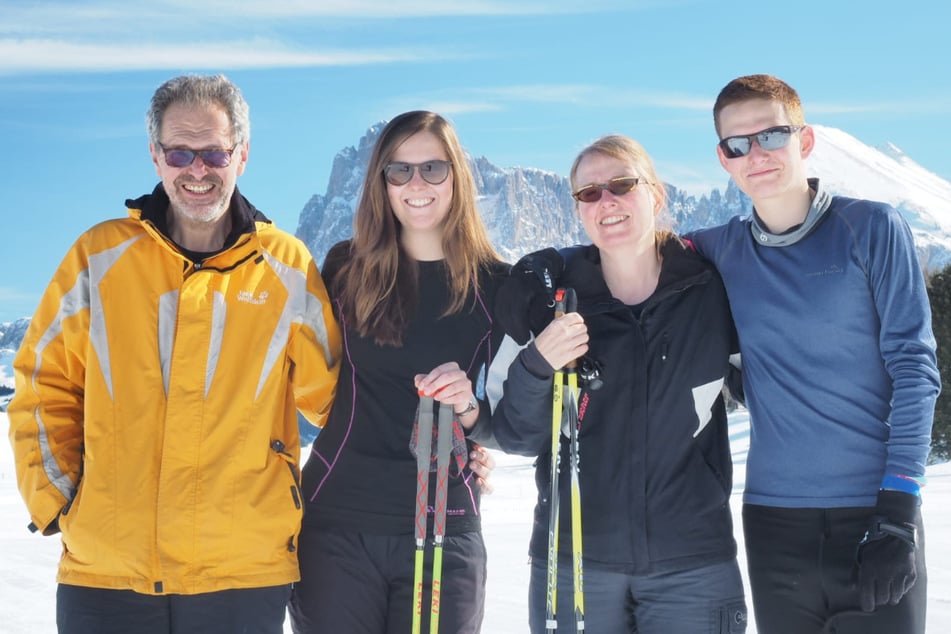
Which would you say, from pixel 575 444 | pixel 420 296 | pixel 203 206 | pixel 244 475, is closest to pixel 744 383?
pixel 575 444

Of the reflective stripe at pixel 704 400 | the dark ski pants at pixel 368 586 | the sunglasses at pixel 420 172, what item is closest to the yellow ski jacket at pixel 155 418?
the dark ski pants at pixel 368 586

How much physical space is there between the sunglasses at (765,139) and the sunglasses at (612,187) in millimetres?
394

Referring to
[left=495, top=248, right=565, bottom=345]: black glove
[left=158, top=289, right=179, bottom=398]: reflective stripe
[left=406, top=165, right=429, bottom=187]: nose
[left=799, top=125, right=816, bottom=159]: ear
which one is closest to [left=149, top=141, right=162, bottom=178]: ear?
[left=158, top=289, right=179, bottom=398]: reflective stripe

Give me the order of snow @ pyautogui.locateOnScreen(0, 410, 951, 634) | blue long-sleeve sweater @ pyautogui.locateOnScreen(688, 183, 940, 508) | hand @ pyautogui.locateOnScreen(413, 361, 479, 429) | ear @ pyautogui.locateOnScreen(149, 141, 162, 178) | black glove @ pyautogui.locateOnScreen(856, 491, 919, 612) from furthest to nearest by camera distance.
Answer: snow @ pyautogui.locateOnScreen(0, 410, 951, 634), ear @ pyautogui.locateOnScreen(149, 141, 162, 178), hand @ pyautogui.locateOnScreen(413, 361, 479, 429), blue long-sleeve sweater @ pyautogui.locateOnScreen(688, 183, 940, 508), black glove @ pyautogui.locateOnScreen(856, 491, 919, 612)

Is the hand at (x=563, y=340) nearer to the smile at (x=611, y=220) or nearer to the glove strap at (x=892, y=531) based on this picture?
the smile at (x=611, y=220)

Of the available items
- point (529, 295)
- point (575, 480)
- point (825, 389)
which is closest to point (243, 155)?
point (529, 295)

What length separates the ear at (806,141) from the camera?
3.64m

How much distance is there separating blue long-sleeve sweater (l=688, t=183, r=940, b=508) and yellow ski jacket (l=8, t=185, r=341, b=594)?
75.5 inches

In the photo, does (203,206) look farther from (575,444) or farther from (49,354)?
(575,444)

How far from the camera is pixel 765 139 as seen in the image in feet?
11.7

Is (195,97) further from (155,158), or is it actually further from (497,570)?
(497,570)

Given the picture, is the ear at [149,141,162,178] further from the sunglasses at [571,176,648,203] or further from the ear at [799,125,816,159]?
the ear at [799,125,816,159]

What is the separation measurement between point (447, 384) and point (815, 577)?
1550 millimetres

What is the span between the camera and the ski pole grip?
3.46 metres
